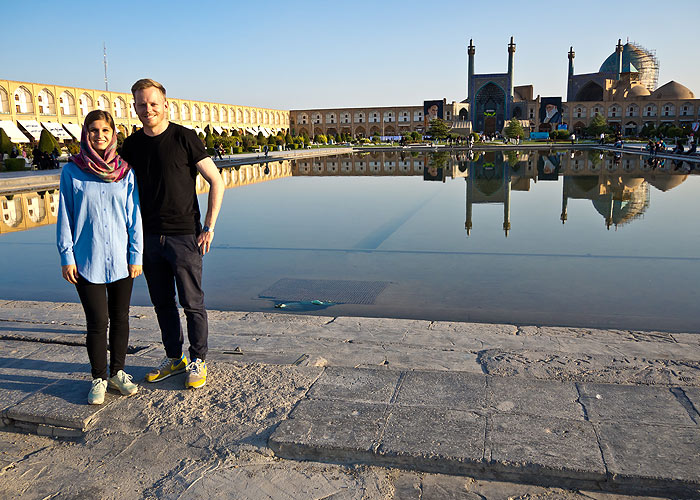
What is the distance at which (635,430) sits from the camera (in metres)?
1.88

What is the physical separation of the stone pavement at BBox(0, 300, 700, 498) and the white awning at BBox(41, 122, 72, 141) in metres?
31.4

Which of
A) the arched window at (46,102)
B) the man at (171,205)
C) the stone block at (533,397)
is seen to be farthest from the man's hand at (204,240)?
the arched window at (46,102)

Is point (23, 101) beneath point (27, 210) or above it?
above

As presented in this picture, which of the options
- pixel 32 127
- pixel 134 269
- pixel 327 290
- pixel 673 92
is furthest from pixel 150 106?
pixel 673 92

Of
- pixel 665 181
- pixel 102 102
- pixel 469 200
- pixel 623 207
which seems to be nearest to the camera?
pixel 623 207

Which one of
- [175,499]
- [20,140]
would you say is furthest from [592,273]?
[20,140]

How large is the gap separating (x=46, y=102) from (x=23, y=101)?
5.67 feet

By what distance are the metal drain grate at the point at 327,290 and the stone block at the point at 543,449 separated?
238cm

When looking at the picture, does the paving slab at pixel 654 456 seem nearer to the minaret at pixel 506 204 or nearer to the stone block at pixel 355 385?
the stone block at pixel 355 385

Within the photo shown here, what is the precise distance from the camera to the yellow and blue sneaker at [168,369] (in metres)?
2.44

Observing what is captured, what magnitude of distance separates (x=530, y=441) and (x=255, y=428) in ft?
3.09

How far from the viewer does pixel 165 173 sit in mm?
2252

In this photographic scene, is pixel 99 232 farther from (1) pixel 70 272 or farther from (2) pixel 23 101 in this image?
(2) pixel 23 101

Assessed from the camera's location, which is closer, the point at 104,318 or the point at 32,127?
the point at 104,318
